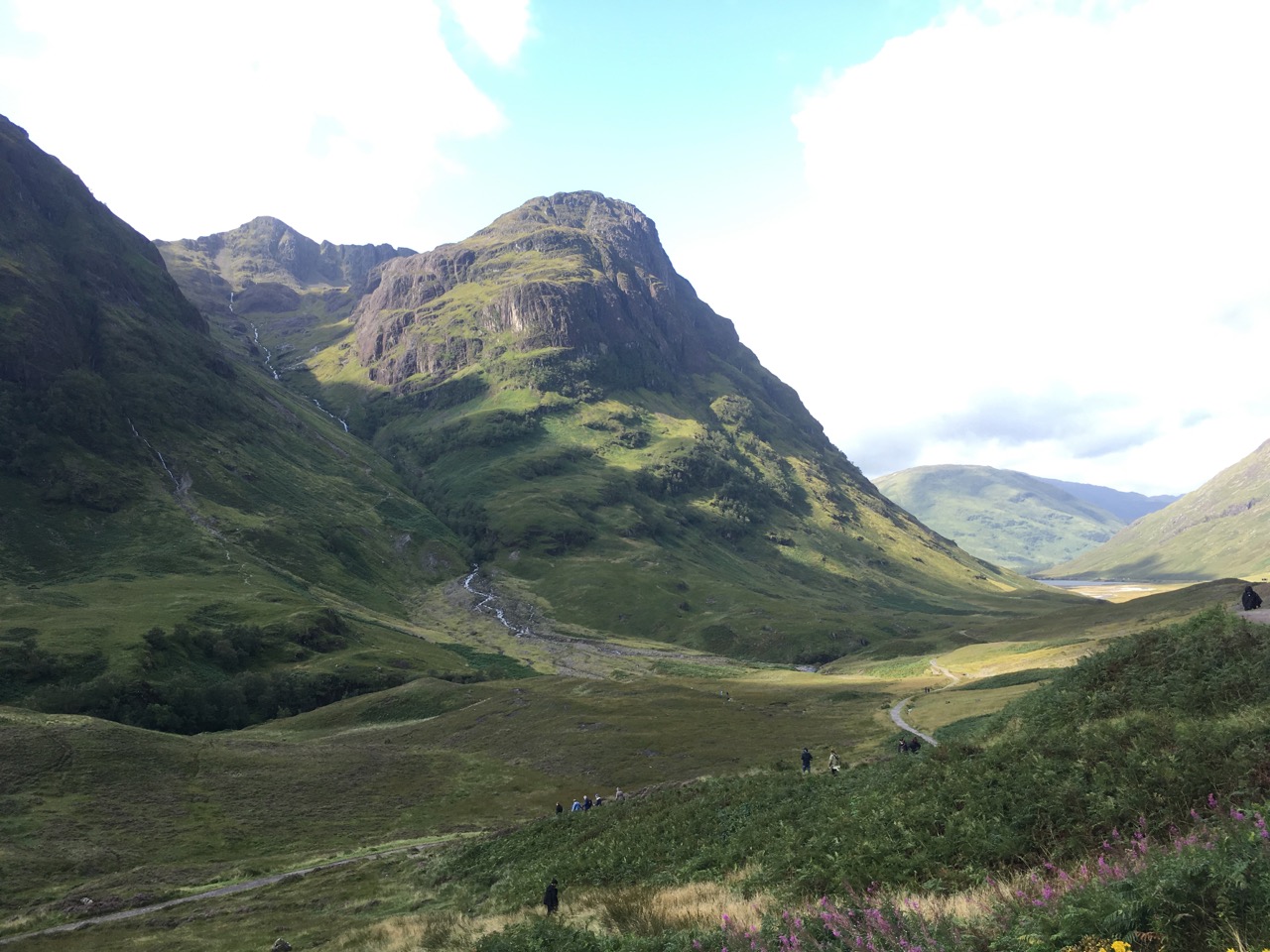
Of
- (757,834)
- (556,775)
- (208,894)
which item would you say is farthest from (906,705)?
(208,894)

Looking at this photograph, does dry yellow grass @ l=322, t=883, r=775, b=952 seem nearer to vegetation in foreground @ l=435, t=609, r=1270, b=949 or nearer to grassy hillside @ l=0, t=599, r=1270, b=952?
grassy hillside @ l=0, t=599, r=1270, b=952

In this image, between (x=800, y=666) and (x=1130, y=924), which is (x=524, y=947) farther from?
(x=800, y=666)

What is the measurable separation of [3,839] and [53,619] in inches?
4524

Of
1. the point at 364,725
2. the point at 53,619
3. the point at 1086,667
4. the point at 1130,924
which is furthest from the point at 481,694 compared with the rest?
the point at 1130,924

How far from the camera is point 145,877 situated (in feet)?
153

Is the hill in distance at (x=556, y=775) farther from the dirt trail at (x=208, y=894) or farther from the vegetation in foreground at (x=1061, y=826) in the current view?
the dirt trail at (x=208, y=894)

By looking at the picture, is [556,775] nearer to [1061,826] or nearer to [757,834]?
[757,834]

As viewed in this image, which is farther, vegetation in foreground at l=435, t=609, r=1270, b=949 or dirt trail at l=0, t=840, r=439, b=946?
dirt trail at l=0, t=840, r=439, b=946

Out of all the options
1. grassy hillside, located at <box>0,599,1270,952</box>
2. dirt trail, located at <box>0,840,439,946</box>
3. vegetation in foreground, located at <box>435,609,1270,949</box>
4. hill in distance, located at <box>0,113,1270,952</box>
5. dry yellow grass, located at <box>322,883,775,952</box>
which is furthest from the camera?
dirt trail, located at <box>0,840,439,946</box>

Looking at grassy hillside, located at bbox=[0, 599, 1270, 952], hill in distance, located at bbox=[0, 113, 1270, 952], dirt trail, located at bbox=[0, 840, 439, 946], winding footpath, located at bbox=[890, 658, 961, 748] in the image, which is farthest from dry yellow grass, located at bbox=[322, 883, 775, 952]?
winding footpath, located at bbox=[890, 658, 961, 748]

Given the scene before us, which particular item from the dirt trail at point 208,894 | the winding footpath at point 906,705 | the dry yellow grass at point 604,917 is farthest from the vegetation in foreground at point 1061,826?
the dirt trail at point 208,894

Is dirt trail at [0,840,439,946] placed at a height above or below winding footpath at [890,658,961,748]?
above

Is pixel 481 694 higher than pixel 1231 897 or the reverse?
the reverse

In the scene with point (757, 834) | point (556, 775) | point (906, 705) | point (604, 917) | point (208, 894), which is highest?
point (604, 917)
